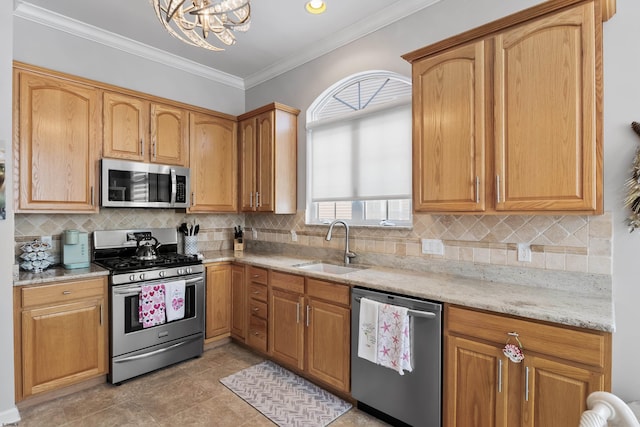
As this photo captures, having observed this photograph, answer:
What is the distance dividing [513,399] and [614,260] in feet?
3.18

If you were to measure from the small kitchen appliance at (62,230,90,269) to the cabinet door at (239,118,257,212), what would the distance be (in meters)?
1.52

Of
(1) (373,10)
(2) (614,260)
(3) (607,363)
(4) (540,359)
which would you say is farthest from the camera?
(1) (373,10)

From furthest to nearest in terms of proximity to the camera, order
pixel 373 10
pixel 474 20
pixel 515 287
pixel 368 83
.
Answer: pixel 368 83, pixel 373 10, pixel 474 20, pixel 515 287

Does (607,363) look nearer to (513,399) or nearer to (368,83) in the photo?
(513,399)

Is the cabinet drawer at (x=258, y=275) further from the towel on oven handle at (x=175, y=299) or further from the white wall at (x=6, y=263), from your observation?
the white wall at (x=6, y=263)

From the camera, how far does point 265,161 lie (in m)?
3.53

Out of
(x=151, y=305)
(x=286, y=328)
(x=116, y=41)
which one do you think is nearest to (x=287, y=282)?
(x=286, y=328)

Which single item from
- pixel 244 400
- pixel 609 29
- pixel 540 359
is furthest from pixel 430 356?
pixel 609 29

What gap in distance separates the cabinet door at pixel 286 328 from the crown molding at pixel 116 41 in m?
2.68

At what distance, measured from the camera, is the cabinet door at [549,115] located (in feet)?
5.49

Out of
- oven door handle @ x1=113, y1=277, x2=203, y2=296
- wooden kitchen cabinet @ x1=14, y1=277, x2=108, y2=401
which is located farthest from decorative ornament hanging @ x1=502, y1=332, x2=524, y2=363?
wooden kitchen cabinet @ x1=14, y1=277, x2=108, y2=401

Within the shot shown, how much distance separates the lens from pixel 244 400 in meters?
2.50

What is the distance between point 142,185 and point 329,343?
2.20 metres

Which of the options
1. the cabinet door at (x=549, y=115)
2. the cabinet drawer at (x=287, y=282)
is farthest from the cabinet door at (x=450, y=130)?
the cabinet drawer at (x=287, y=282)
